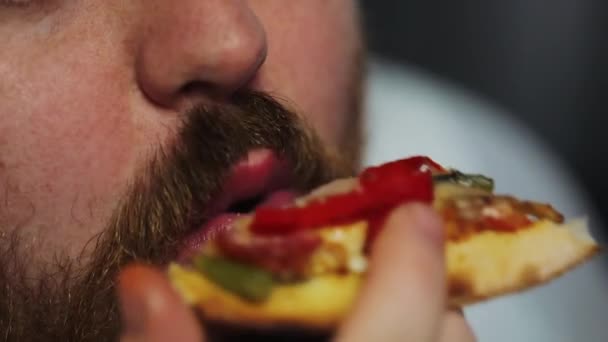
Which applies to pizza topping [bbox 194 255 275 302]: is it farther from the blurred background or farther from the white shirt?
the blurred background

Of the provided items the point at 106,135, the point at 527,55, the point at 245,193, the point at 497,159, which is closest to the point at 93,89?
the point at 106,135

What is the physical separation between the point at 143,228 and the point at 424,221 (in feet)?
0.94

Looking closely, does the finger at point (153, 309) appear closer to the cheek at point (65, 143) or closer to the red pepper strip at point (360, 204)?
the red pepper strip at point (360, 204)

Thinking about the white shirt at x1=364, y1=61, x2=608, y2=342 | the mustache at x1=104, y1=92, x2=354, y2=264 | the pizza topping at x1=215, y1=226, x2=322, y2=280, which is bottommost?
the white shirt at x1=364, y1=61, x2=608, y2=342

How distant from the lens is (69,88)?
65cm

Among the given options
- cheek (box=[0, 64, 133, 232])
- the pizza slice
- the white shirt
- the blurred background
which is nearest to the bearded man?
cheek (box=[0, 64, 133, 232])

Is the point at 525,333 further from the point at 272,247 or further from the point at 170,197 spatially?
the point at 272,247

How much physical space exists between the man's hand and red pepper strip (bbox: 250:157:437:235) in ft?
0.10

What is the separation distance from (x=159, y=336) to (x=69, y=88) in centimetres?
30

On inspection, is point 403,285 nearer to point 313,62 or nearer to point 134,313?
point 134,313

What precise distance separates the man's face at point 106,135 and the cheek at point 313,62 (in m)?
0.07

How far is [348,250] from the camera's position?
48 centimetres

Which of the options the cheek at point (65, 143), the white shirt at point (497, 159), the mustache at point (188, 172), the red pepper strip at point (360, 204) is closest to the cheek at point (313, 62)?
the mustache at point (188, 172)

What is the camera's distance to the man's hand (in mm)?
427
